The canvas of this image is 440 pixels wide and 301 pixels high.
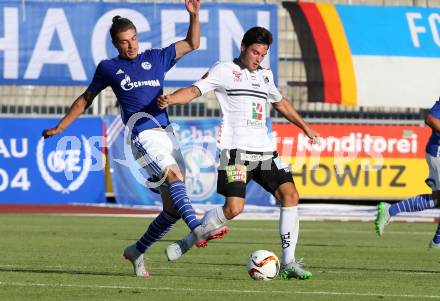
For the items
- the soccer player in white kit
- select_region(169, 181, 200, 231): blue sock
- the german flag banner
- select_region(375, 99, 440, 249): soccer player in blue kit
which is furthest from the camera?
the german flag banner

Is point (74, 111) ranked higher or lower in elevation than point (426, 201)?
higher

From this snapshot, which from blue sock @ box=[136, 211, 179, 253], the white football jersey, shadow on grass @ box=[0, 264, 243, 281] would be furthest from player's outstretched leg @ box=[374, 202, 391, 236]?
blue sock @ box=[136, 211, 179, 253]

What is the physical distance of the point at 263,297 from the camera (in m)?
9.52

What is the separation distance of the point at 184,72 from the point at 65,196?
3734 millimetres

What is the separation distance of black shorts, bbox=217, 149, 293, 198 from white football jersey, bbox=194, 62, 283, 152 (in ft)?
0.24

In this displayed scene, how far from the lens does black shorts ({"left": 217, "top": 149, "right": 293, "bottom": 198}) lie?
11367 mm

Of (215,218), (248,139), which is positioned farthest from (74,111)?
(215,218)

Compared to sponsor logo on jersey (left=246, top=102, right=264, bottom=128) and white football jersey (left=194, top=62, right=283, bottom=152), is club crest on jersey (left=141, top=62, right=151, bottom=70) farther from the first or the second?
sponsor logo on jersey (left=246, top=102, right=264, bottom=128)

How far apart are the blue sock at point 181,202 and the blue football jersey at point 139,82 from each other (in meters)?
0.67

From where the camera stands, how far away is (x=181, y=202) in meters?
11.1

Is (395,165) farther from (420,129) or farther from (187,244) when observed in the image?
(187,244)

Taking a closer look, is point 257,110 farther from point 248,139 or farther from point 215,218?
point 215,218

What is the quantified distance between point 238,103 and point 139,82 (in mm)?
962

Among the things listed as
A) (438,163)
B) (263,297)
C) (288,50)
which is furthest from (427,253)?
(288,50)
